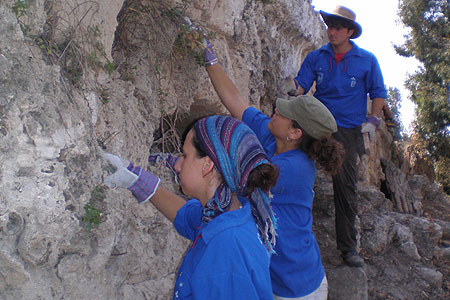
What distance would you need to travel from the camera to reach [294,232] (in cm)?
228

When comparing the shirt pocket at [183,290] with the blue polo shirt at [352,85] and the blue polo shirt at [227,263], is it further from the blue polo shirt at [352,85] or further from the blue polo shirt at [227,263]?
the blue polo shirt at [352,85]

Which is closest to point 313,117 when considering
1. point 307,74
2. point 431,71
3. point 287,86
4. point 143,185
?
point 143,185

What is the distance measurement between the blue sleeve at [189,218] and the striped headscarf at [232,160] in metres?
0.39

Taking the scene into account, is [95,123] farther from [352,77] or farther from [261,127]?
[352,77]

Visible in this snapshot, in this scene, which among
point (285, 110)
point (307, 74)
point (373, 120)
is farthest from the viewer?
point (307, 74)

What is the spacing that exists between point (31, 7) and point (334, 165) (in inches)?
62.9

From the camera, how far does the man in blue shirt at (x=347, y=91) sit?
152 inches

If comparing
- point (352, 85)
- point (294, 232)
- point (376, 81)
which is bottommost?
point (294, 232)

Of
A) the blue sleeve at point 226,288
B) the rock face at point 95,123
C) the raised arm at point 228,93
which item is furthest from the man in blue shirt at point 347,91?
the blue sleeve at point 226,288

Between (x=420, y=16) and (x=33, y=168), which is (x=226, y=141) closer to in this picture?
(x=33, y=168)

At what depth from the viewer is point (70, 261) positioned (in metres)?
1.59

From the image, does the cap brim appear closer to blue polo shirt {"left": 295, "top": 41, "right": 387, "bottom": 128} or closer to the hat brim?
blue polo shirt {"left": 295, "top": 41, "right": 387, "bottom": 128}

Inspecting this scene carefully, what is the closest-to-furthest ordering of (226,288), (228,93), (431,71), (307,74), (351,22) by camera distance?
(226,288) < (228,93) < (351,22) < (307,74) < (431,71)

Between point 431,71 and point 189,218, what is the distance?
46.5ft
